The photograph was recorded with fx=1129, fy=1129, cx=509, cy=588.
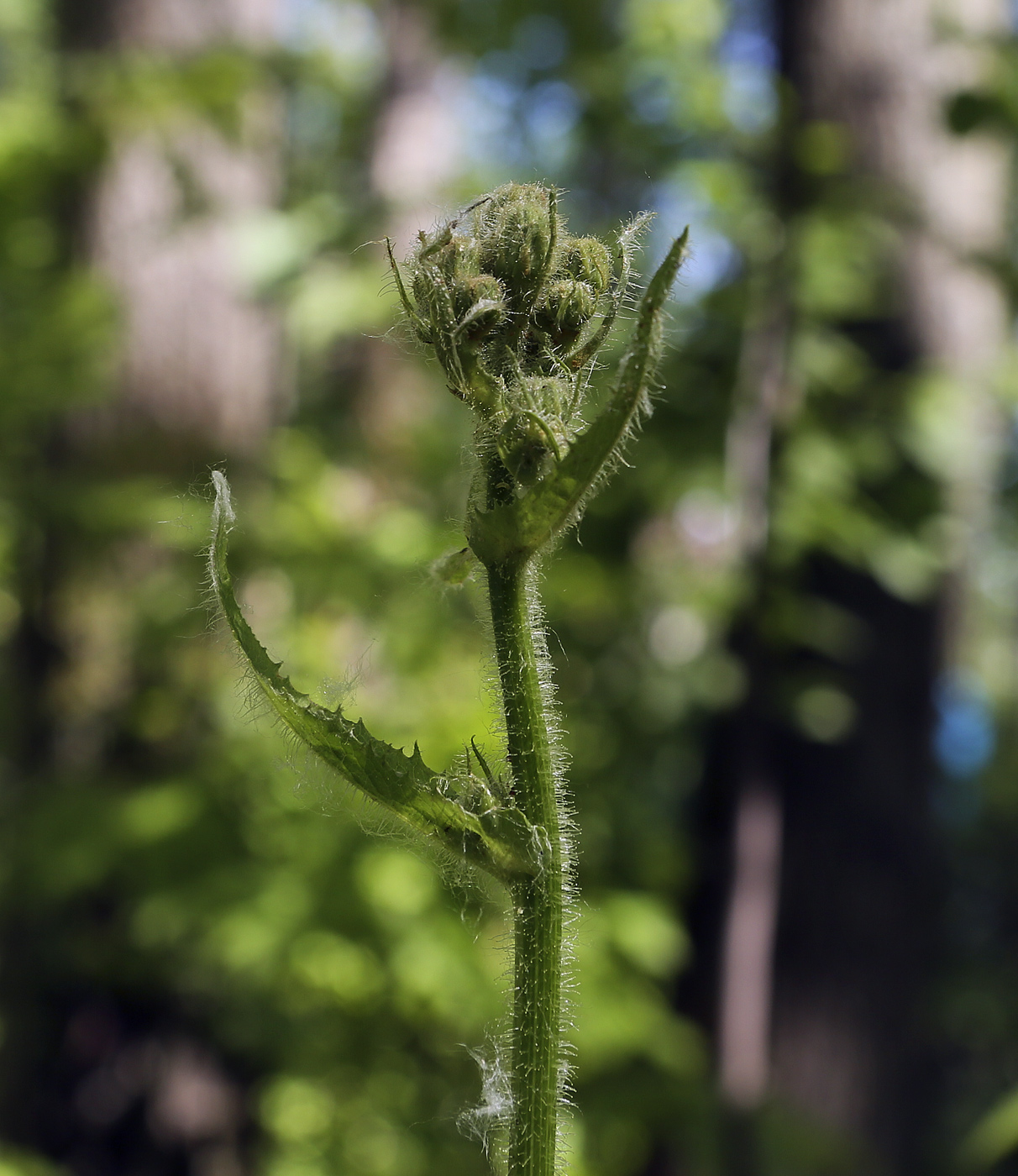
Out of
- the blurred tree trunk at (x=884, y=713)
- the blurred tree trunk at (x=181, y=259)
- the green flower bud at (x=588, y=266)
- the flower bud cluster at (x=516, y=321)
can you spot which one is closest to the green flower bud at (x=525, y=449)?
the flower bud cluster at (x=516, y=321)

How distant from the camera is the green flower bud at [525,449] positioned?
71cm

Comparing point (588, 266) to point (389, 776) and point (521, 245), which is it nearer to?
point (521, 245)

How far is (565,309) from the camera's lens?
0.73m

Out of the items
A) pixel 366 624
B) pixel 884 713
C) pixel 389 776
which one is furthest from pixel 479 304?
pixel 884 713

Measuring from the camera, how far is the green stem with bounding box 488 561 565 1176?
69 cm

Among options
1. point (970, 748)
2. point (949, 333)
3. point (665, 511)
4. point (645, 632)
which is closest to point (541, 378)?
point (665, 511)

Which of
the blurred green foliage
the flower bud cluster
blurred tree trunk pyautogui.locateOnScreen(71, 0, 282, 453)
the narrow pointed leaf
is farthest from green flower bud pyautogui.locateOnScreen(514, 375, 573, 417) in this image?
blurred tree trunk pyautogui.locateOnScreen(71, 0, 282, 453)

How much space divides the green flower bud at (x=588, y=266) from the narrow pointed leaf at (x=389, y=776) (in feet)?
0.88

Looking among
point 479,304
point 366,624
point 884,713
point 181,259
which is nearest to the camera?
point 479,304

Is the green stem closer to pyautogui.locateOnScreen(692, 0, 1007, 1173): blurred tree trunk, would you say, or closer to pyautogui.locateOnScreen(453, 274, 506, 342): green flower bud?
pyautogui.locateOnScreen(453, 274, 506, 342): green flower bud

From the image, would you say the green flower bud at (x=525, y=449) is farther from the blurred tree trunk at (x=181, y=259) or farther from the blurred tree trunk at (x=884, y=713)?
the blurred tree trunk at (x=181, y=259)

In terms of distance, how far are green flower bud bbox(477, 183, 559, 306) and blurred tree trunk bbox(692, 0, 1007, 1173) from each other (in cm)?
323

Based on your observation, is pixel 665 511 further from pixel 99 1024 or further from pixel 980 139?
pixel 99 1024

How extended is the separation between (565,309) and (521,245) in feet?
0.16
